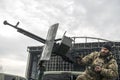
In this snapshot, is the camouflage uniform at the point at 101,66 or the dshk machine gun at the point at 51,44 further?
the dshk machine gun at the point at 51,44

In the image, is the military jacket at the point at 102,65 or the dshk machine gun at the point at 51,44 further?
the dshk machine gun at the point at 51,44

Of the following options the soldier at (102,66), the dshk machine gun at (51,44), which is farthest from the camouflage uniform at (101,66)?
the dshk machine gun at (51,44)

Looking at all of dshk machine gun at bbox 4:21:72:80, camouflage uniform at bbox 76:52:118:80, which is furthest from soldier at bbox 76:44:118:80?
dshk machine gun at bbox 4:21:72:80

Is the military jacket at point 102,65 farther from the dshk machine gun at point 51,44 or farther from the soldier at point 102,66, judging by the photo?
the dshk machine gun at point 51,44

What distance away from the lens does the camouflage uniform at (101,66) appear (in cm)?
583

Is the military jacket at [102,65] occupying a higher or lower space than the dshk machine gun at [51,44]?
lower

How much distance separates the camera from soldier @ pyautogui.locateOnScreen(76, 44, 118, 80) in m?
5.83

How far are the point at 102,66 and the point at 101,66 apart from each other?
1.0 inches

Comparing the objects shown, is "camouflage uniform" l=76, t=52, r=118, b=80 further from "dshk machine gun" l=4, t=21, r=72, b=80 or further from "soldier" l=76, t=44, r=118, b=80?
"dshk machine gun" l=4, t=21, r=72, b=80

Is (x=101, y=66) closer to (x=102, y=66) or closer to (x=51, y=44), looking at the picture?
(x=102, y=66)

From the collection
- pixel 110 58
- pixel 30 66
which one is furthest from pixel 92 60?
pixel 30 66

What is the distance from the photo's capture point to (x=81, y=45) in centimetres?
1792

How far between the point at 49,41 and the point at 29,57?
15.2 meters

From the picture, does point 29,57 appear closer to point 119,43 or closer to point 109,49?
point 119,43
